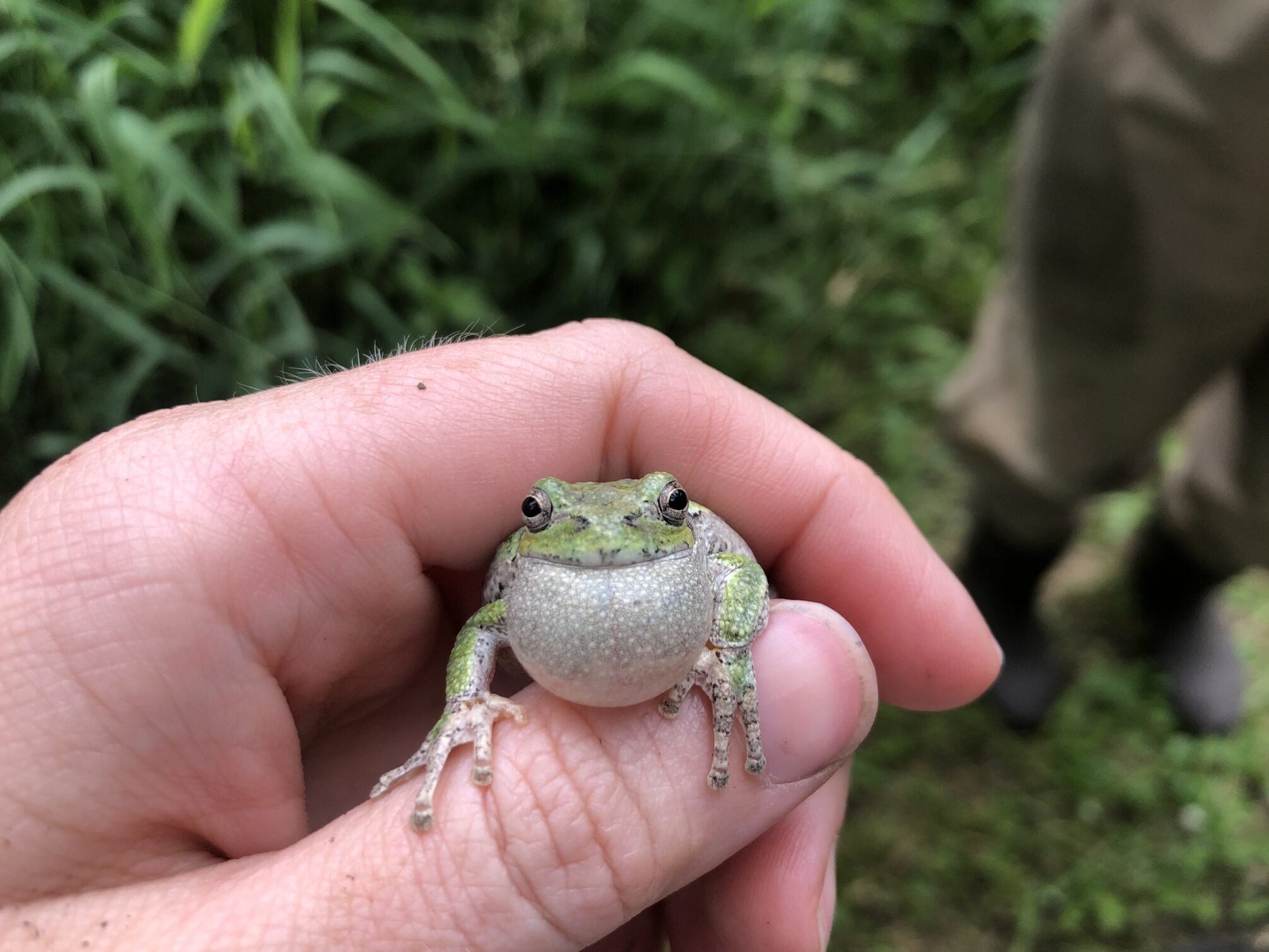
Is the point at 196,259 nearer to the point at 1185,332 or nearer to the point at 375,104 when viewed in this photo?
the point at 375,104

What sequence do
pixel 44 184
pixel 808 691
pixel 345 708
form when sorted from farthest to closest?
pixel 44 184
pixel 345 708
pixel 808 691

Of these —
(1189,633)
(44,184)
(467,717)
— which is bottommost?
(1189,633)

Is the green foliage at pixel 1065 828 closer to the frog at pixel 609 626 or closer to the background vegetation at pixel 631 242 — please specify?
the background vegetation at pixel 631 242

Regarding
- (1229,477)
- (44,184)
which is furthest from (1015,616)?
(44,184)

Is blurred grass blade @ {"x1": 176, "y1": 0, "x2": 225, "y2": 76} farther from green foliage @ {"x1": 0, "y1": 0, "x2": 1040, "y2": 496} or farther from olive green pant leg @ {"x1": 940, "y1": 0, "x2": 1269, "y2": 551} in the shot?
olive green pant leg @ {"x1": 940, "y1": 0, "x2": 1269, "y2": 551}

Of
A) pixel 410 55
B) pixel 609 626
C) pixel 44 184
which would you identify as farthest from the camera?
pixel 410 55

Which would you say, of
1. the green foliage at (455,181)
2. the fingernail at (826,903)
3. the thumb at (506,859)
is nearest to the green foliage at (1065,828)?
the fingernail at (826,903)

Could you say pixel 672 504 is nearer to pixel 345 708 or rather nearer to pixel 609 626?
pixel 609 626

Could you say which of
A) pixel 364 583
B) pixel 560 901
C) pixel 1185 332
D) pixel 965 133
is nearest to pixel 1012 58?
pixel 965 133
